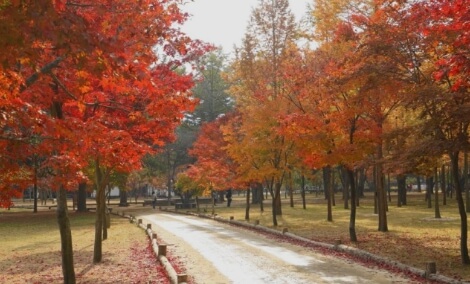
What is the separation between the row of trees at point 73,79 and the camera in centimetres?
530

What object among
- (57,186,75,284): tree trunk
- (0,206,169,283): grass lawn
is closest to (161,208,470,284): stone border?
(0,206,169,283): grass lawn

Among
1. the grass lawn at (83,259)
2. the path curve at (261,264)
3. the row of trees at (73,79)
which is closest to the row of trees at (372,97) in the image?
the path curve at (261,264)

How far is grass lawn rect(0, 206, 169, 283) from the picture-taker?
12.5 meters

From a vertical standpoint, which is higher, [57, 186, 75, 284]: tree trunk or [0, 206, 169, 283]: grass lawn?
[57, 186, 75, 284]: tree trunk

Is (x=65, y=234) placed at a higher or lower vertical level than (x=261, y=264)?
higher

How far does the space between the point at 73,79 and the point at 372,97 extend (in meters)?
11.3

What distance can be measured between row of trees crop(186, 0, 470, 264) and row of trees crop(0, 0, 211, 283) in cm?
552

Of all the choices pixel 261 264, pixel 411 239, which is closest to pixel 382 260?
pixel 261 264

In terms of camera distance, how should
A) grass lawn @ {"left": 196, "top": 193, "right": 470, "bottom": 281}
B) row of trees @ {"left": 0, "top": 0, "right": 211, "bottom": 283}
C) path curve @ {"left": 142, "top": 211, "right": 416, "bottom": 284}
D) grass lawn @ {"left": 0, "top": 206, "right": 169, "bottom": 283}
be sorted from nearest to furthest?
row of trees @ {"left": 0, "top": 0, "right": 211, "bottom": 283}, path curve @ {"left": 142, "top": 211, "right": 416, "bottom": 284}, grass lawn @ {"left": 0, "top": 206, "right": 169, "bottom": 283}, grass lawn @ {"left": 196, "top": 193, "right": 470, "bottom": 281}

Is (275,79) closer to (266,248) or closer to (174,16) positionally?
(266,248)

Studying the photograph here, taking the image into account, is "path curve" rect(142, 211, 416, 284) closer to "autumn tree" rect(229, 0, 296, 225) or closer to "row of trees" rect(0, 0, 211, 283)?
"row of trees" rect(0, 0, 211, 283)

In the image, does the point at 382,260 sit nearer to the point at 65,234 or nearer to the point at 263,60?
the point at 65,234

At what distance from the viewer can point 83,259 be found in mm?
15828

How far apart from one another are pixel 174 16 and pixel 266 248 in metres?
9.31
